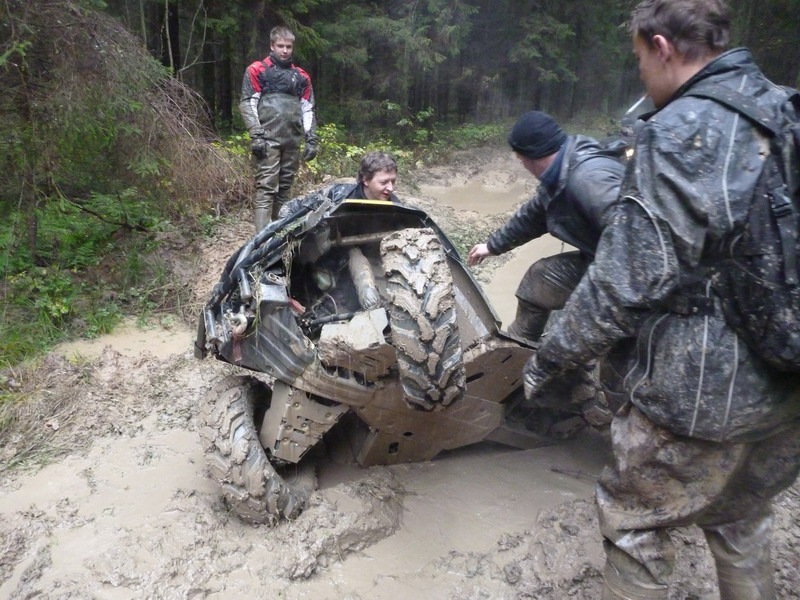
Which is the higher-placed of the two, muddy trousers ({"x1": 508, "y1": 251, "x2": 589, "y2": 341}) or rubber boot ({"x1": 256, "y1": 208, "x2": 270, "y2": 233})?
muddy trousers ({"x1": 508, "y1": 251, "x2": 589, "y2": 341})

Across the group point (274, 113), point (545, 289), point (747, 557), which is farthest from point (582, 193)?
point (274, 113)

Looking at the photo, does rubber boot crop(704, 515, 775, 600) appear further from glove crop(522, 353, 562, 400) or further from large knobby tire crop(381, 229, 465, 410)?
large knobby tire crop(381, 229, 465, 410)

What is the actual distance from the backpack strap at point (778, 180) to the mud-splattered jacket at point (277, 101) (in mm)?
5504

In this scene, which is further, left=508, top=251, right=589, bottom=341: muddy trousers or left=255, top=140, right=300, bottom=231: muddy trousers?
left=255, top=140, right=300, bottom=231: muddy trousers

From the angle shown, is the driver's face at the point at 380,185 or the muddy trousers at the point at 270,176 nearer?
the driver's face at the point at 380,185

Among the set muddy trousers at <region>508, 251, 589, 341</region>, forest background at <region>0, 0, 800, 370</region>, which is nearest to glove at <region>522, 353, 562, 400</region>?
muddy trousers at <region>508, 251, 589, 341</region>

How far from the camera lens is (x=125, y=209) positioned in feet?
22.2

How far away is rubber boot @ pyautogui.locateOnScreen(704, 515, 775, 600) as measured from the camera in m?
2.23

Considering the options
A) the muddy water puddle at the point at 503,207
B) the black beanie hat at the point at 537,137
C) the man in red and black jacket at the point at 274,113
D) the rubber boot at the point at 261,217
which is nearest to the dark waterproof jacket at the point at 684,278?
the black beanie hat at the point at 537,137

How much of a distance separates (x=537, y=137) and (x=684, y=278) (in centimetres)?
145

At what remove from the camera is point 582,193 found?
289 centimetres

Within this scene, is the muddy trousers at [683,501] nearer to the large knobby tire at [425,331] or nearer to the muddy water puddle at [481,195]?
the large knobby tire at [425,331]

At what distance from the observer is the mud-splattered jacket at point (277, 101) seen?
663 centimetres

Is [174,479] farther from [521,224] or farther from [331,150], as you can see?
[331,150]
